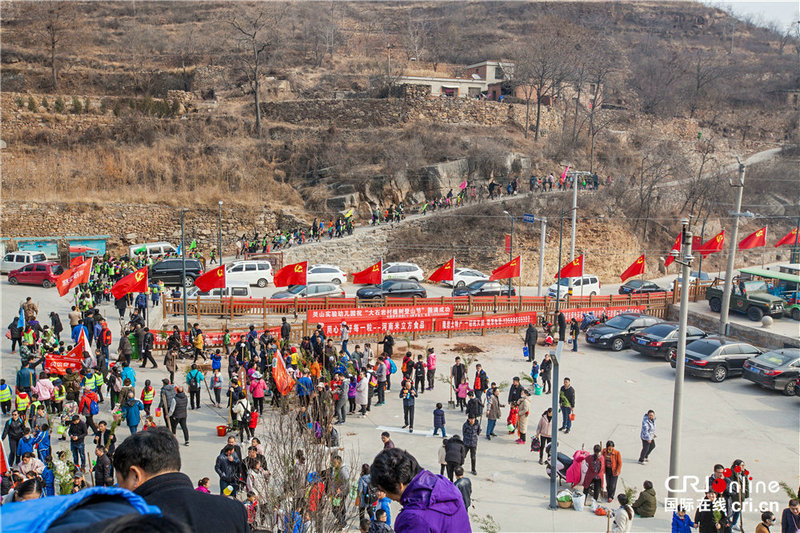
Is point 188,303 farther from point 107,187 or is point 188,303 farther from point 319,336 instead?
point 107,187

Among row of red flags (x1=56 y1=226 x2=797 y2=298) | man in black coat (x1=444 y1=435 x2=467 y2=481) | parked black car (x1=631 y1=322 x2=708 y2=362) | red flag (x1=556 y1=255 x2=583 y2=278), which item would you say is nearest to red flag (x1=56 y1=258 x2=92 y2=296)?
row of red flags (x1=56 y1=226 x2=797 y2=298)

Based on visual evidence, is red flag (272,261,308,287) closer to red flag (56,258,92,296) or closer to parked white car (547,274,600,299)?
red flag (56,258,92,296)

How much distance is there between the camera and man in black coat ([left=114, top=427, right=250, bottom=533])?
2.38 meters

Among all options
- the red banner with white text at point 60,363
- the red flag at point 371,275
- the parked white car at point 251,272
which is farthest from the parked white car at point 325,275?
the red banner with white text at point 60,363

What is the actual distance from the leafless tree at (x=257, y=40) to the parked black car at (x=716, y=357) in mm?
39138

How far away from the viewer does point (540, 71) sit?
5962cm

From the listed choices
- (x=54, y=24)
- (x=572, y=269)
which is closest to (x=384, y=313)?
(x=572, y=269)

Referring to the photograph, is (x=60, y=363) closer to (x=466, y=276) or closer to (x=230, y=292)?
(x=230, y=292)

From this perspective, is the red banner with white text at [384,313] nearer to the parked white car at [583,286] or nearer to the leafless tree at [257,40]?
the parked white car at [583,286]

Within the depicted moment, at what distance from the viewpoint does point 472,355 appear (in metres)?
24.9

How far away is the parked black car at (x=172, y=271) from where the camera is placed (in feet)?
110

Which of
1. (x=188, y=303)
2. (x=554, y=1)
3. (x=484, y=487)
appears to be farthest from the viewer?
(x=554, y=1)

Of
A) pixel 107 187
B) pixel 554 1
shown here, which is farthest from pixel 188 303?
pixel 554 1

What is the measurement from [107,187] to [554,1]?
72572mm
